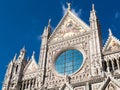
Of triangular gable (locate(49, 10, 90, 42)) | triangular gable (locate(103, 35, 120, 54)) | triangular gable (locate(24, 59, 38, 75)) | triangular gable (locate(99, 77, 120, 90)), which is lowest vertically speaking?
triangular gable (locate(99, 77, 120, 90))

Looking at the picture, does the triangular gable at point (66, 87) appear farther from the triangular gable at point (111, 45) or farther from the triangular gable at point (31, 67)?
the triangular gable at point (31, 67)

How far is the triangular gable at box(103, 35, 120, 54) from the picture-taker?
21.3m

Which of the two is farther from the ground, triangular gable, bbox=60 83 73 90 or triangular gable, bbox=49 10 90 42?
triangular gable, bbox=49 10 90 42

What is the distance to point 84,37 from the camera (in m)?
23.9

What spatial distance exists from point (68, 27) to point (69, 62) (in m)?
4.53

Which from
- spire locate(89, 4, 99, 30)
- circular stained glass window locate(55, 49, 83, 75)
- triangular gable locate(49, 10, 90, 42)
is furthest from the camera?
triangular gable locate(49, 10, 90, 42)

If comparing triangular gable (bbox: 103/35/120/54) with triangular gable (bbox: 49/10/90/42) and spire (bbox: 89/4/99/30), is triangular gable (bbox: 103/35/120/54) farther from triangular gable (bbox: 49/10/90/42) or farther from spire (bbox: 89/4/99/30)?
triangular gable (bbox: 49/10/90/42)

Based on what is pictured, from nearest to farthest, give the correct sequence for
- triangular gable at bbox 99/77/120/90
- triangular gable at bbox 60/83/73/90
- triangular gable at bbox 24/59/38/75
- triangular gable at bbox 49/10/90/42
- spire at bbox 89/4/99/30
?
triangular gable at bbox 99/77/120/90, triangular gable at bbox 60/83/73/90, spire at bbox 89/4/99/30, triangular gable at bbox 24/59/38/75, triangular gable at bbox 49/10/90/42

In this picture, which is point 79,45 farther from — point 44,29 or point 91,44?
point 44,29

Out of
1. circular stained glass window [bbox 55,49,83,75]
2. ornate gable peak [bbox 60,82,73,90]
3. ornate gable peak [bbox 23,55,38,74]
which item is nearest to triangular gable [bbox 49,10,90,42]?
circular stained glass window [bbox 55,49,83,75]

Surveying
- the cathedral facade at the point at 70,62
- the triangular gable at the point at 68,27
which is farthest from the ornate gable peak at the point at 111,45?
the triangular gable at the point at 68,27

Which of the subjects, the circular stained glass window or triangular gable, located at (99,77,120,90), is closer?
triangular gable, located at (99,77,120,90)

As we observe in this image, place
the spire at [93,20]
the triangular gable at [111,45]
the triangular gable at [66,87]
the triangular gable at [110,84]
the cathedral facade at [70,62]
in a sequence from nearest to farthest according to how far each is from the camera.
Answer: the triangular gable at [110,84] → the triangular gable at [66,87] → the cathedral facade at [70,62] → the triangular gable at [111,45] → the spire at [93,20]

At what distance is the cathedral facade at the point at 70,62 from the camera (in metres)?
19.3
